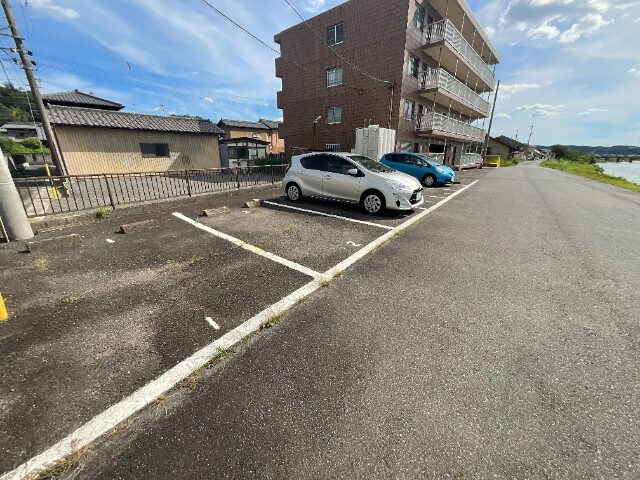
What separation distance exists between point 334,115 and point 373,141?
7.05 meters

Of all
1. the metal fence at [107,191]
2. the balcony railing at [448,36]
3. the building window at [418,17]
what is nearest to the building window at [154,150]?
the metal fence at [107,191]

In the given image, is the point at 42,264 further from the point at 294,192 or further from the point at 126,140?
the point at 126,140

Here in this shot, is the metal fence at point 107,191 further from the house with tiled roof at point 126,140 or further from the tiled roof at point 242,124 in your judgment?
the tiled roof at point 242,124

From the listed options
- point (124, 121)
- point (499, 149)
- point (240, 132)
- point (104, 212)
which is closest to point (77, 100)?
point (124, 121)

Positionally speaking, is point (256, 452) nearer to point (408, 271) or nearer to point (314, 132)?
point (408, 271)

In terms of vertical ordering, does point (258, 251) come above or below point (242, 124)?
below

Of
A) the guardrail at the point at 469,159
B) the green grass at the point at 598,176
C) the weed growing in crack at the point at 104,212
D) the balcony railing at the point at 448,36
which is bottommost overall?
the green grass at the point at 598,176

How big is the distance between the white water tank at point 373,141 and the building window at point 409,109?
3.91 metres

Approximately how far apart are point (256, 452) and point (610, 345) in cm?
342

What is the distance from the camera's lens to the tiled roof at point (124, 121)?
14281mm

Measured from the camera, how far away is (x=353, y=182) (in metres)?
7.00

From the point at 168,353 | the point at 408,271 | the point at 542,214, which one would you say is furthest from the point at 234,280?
the point at 542,214

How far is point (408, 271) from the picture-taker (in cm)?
397

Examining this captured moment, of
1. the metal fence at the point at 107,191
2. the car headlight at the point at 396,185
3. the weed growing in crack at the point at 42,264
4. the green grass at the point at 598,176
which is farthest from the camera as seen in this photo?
the green grass at the point at 598,176
